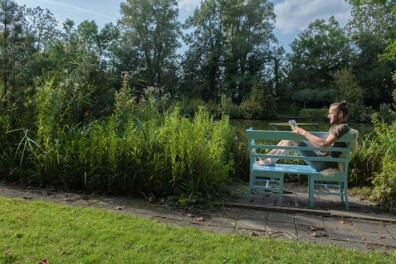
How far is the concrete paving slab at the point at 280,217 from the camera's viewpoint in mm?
3379

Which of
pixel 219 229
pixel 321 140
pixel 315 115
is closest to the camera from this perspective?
pixel 219 229

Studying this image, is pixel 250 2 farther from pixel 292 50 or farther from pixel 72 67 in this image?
pixel 72 67

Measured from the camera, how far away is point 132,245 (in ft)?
8.25

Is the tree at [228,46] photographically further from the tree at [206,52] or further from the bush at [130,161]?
the bush at [130,161]

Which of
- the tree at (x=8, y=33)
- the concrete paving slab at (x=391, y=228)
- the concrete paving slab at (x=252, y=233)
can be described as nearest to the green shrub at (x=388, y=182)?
the concrete paving slab at (x=391, y=228)

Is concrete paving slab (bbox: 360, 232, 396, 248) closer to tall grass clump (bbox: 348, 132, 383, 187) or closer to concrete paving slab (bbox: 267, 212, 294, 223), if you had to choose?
concrete paving slab (bbox: 267, 212, 294, 223)

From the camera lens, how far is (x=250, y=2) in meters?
39.1

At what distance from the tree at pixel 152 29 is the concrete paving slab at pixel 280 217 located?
35.7m

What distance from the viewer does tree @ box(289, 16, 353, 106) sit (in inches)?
1459

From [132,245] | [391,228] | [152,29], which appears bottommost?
[391,228]

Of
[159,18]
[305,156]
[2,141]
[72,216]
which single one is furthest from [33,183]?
[159,18]

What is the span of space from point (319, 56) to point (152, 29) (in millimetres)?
18156

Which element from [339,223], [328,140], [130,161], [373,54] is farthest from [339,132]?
[373,54]

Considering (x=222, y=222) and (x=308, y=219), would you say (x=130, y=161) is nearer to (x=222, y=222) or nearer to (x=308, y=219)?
(x=222, y=222)
